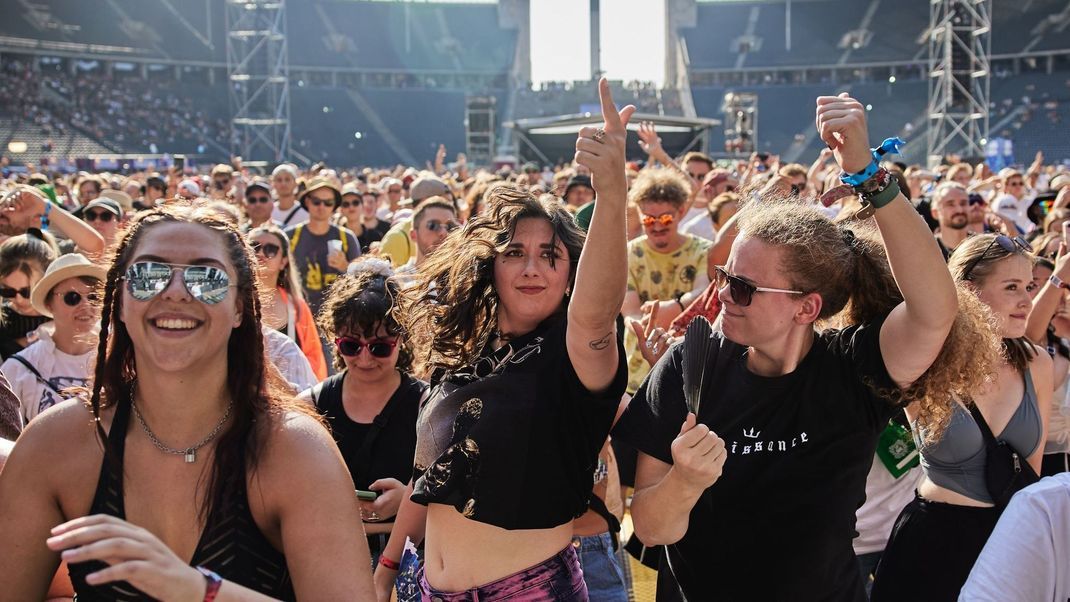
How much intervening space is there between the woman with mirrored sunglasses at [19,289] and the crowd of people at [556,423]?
7.10 ft

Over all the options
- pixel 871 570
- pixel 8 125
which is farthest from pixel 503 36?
pixel 871 570

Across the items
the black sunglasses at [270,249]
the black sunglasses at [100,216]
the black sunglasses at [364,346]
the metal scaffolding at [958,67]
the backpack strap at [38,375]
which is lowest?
the backpack strap at [38,375]

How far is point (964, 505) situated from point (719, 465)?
4.11 ft

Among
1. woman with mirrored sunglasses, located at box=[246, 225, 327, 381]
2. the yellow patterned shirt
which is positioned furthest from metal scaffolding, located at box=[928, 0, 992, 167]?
woman with mirrored sunglasses, located at box=[246, 225, 327, 381]

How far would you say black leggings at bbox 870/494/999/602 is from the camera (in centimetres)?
279

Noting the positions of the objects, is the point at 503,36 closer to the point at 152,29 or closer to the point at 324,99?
the point at 324,99

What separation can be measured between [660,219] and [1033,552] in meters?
3.45

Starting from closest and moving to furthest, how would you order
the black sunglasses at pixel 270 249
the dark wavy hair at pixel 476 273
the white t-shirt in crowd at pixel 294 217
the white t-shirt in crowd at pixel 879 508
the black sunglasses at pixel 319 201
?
the dark wavy hair at pixel 476 273
the white t-shirt in crowd at pixel 879 508
the black sunglasses at pixel 270 249
the black sunglasses at pixel 319 201
the white t-shirt in crowd at pixel 294 217

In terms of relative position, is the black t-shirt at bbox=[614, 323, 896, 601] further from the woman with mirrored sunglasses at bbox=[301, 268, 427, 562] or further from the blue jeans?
the woman with mirrored sunglasses at bbox=[301, 268, 427, 562]

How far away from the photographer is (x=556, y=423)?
231 centimetres

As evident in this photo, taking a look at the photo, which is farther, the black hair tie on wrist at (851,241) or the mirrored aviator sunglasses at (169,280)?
the black hair tie on wrist at (851,241)

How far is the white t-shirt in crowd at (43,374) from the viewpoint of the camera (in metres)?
3.80

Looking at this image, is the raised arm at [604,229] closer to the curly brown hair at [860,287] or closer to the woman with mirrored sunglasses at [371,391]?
the curly brown hair at [860,287]

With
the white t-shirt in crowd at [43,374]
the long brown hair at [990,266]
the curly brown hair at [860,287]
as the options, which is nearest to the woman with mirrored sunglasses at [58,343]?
the white t-shirt in crowd at [43,374]
